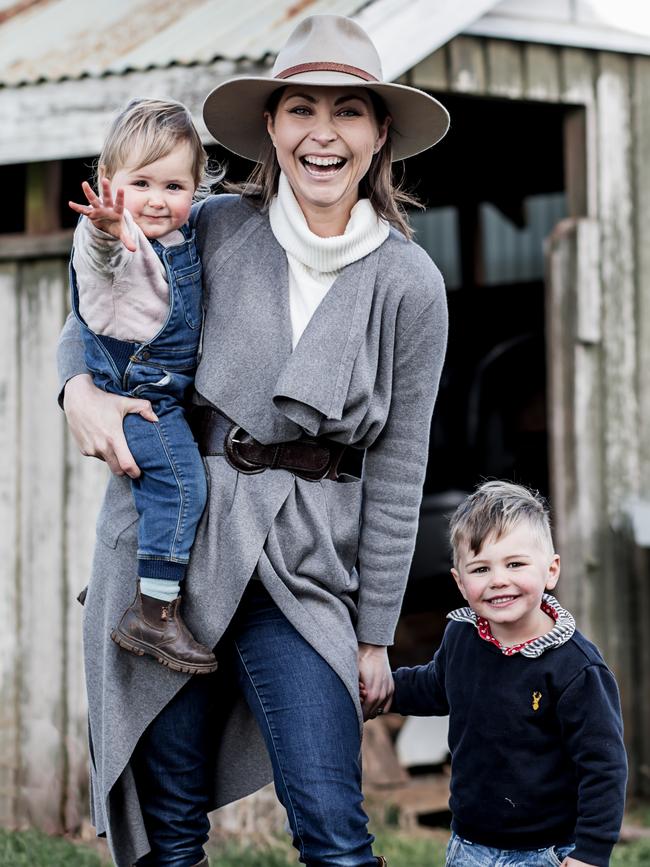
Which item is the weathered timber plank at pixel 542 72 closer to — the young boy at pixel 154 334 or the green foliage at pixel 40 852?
the young boy at pixel 154 334

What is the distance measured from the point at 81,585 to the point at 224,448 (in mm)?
2622

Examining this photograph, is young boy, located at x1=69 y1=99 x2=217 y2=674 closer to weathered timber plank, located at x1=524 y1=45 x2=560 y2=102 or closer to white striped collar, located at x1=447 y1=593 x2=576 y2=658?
white striped collar, located at x1=447 y1=593 x2=576 y2=658

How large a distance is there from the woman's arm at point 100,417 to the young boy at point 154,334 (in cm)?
2

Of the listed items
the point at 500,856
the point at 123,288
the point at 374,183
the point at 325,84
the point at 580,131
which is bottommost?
the point at 500,856

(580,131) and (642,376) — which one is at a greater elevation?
(580,131)

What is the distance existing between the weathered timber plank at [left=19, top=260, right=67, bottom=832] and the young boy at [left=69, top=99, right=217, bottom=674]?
8.18 feet

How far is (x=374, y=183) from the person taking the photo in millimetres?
2979

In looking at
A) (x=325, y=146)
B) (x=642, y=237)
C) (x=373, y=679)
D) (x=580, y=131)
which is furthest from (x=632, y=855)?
(x=325, y=146)

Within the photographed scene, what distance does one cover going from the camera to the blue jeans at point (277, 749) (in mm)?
2682

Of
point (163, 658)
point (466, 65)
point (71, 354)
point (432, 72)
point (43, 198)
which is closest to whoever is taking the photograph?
point (163, 658)

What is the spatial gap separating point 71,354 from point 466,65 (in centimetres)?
336

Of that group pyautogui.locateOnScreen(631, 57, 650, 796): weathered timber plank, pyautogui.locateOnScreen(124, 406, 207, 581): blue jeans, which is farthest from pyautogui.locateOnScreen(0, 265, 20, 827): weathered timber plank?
pyautogui.locateOnScreen(631, 57, 650, 796): weathered timber plank

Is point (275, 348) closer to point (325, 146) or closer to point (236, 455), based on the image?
point (236, 455)

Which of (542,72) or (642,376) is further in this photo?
(642,376)
